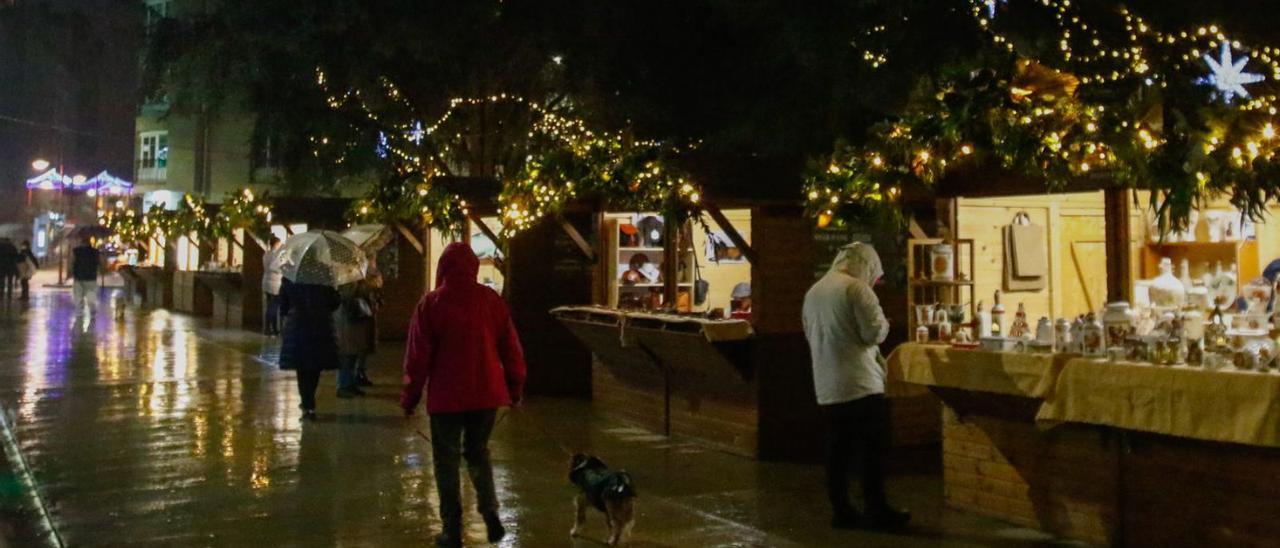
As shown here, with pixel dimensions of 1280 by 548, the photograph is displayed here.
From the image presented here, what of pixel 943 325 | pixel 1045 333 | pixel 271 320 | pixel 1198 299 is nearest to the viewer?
pixel 1045 333

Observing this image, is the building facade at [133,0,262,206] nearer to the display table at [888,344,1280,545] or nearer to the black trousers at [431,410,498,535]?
the black trousers at [431,410,498,535]

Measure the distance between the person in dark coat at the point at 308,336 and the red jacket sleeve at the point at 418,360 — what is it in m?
4.84

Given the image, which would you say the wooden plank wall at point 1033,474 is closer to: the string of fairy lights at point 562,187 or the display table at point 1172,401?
the display table at point 1172,401

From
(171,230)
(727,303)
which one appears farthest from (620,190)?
(171,230)

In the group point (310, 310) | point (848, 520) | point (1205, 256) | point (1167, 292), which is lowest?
point (848, 520)

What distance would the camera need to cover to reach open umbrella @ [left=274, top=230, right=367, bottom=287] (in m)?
11.0

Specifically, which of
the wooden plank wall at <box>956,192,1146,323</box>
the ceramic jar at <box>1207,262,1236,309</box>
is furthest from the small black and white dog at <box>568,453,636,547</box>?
the ceramic jar at <box>1207,262,1236,309</box>

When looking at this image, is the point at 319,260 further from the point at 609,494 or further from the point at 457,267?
the point at 609,494

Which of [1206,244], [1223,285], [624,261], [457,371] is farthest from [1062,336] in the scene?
[624,261]

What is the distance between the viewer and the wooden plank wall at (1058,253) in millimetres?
8922

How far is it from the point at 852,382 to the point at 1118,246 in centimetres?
188

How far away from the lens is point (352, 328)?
1219 centimetres

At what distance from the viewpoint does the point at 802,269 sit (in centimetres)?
913

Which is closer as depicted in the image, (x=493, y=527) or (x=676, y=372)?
(x=493, y=527)
